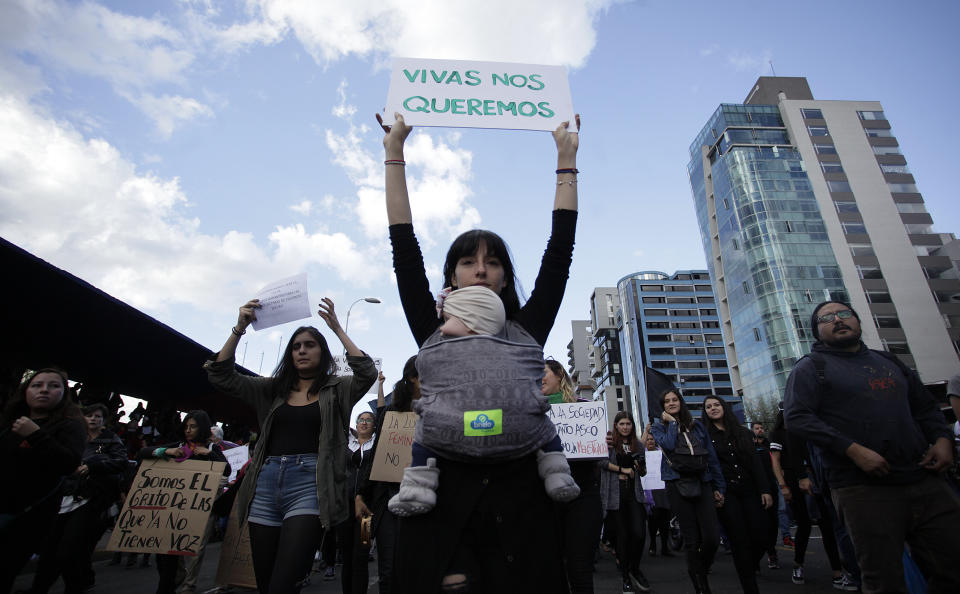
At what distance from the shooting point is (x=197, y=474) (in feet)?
14.3

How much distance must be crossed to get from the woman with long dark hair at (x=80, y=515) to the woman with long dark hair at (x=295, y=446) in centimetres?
233

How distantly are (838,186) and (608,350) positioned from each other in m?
54.3

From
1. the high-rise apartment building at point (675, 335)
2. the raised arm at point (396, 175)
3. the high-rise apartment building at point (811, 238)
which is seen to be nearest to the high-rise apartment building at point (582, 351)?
the high-rise apartment building at point (675, 335)

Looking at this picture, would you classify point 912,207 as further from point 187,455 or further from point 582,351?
point 187,455

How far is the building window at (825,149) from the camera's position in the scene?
6384 cm

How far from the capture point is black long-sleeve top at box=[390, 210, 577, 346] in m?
1.75

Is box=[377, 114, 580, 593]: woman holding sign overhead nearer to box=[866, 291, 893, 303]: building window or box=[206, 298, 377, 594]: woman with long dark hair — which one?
box=[206, 298, 377, 594]: woman with long dark hair

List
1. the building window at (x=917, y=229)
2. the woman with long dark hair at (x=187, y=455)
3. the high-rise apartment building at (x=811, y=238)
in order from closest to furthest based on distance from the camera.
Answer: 1. the woman with long dark hair at (x=187, y=455)
2. the high-rise apartment building at (x=811, y=238)
3. the building window at (x=917, y=229)

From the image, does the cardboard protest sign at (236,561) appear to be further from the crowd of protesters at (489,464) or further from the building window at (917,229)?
the building window at (917,229)

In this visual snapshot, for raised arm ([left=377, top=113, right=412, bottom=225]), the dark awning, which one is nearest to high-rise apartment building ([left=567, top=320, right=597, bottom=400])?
the dark awning

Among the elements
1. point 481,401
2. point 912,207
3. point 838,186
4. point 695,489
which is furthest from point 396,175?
point 912,207

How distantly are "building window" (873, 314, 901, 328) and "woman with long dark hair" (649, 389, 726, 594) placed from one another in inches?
2604

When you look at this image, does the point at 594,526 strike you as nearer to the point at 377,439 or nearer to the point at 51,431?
the point at 377,439

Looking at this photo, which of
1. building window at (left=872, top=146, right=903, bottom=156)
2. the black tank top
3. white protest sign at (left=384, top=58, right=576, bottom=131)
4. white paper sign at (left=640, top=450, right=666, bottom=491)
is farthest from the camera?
building window at (left=872, top=146, right=903, bottom=156)
